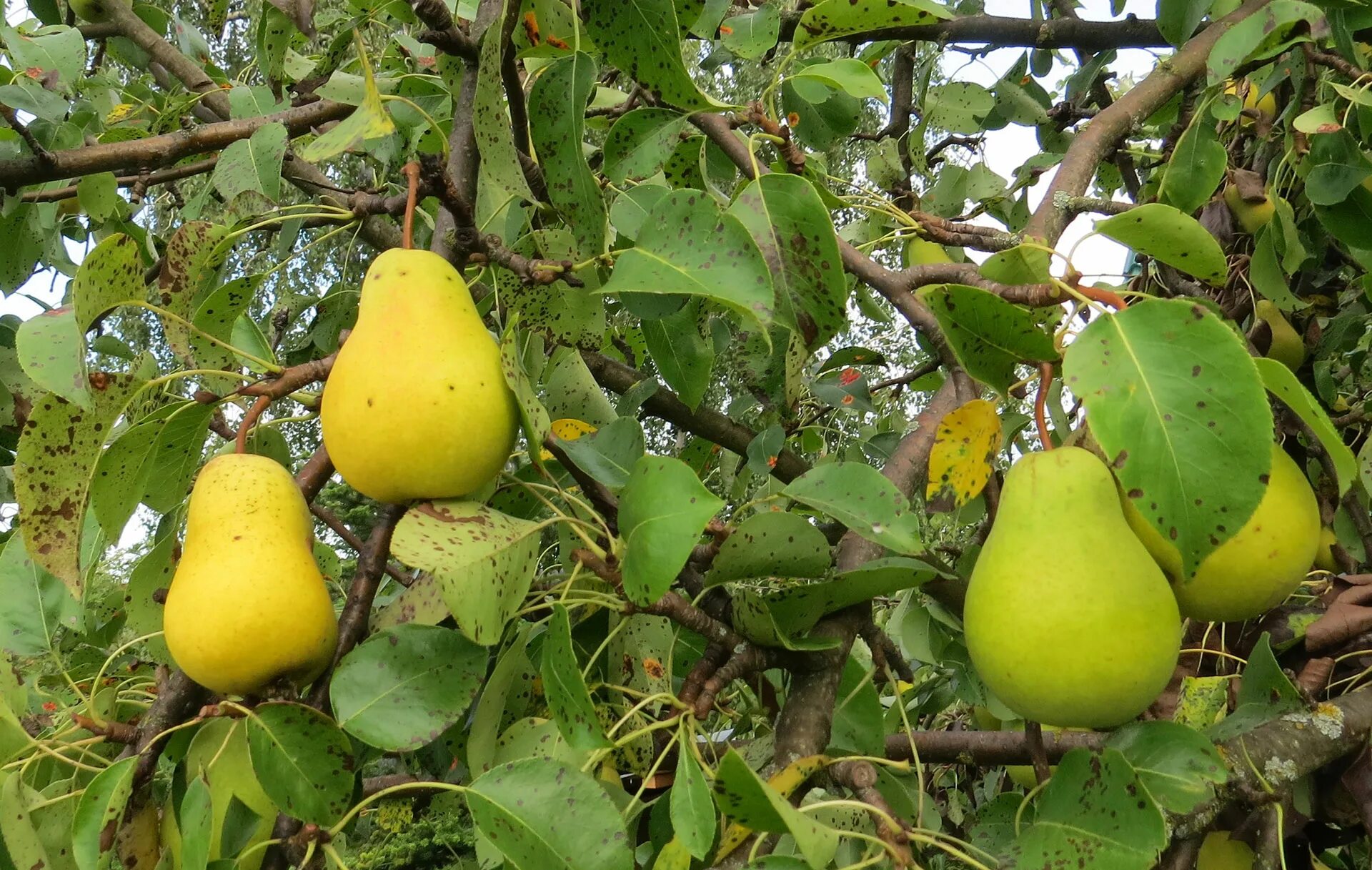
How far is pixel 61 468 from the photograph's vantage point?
→ 753 millimetres

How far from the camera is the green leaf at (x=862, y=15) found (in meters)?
0.90

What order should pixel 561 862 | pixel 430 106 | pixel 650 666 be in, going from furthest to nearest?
pixel 430 106, pixel 650 666, pixel 561 862

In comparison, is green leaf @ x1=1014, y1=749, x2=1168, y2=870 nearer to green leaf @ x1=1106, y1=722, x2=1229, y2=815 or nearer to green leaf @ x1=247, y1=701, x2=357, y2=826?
green leaf @ x1=1106, y1=722, x2=1229, y2=815

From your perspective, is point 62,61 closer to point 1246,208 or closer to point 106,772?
point 106,772

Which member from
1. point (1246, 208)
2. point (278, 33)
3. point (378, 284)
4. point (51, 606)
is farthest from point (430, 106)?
point (1246, 208)

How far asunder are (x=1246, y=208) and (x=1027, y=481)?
87 cm

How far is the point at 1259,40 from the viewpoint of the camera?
102cm

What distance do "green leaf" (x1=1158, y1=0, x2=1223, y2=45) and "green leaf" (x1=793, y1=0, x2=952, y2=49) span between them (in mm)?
405

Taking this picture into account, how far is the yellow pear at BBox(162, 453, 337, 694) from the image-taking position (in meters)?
0.74

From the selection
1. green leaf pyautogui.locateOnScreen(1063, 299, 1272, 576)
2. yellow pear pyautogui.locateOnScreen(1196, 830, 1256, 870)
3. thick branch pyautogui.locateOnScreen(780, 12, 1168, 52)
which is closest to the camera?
green leaf pyautogui.locateOnScreen(1063, 299, 1272, 576)

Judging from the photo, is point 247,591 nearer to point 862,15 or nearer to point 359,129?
point 359,129

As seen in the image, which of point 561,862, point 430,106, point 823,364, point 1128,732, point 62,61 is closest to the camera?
point 561,862

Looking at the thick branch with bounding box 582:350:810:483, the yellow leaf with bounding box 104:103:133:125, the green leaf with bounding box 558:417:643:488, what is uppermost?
the green leaf with bounding box 558:417:643:488

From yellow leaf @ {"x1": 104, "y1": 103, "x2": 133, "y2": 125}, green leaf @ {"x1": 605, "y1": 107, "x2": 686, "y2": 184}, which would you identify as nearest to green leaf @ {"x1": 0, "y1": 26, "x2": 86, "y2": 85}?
yellow leaf @ {"x1": 104, "y1": 103, "x2": 133, "y2": 125}
